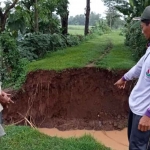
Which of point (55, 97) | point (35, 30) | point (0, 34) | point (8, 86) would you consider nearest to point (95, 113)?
point (55, 97)

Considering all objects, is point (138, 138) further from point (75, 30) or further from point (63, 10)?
point (75, 30)

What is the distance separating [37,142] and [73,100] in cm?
376

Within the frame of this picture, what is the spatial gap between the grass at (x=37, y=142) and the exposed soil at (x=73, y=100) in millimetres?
3054

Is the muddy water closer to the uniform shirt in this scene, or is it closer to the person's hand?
the person's hand

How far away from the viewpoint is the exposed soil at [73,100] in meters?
7.62

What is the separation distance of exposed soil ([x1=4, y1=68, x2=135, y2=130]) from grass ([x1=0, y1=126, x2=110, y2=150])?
3054 millimetres

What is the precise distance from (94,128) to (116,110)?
808 millimetres

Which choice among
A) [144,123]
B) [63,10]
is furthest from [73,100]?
[63,10]

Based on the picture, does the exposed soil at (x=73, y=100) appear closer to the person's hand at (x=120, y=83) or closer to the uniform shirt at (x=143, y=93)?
the person's hand at (x=120, y=83)

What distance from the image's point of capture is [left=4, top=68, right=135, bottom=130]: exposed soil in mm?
7617

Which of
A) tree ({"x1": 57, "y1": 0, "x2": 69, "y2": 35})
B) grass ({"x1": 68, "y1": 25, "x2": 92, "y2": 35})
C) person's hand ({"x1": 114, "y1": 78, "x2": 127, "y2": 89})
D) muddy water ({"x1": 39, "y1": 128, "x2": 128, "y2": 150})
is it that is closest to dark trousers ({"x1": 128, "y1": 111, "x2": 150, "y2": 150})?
person's hand ({"x1": 114, "y1": 78, "x2": 127, "y2": 89})

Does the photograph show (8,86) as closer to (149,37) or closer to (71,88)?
(71,88)

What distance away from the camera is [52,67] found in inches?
309

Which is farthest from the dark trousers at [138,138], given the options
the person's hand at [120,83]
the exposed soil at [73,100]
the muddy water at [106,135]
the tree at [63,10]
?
the tree at [63,10]
